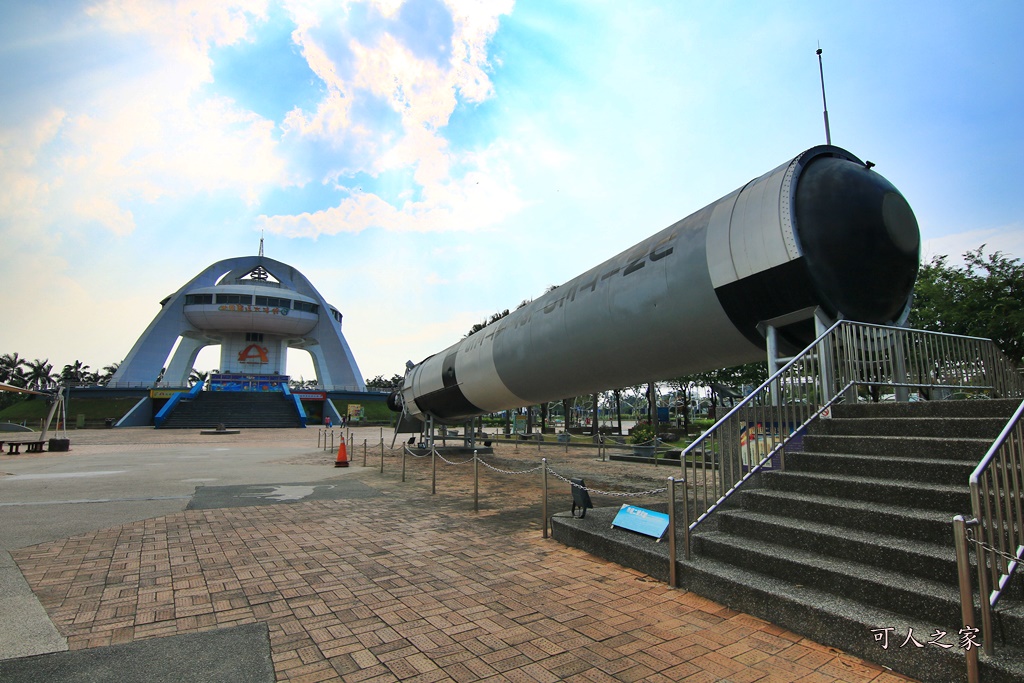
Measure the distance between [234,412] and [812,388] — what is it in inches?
2328

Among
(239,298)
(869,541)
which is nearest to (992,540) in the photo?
(869,541)

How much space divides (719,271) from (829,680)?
4.41m

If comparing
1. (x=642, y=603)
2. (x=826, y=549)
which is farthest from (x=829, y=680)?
(x=642, y=603)

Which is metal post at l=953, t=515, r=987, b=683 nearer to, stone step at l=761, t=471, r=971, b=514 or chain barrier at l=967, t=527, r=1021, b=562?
chain barrier at l=967, t=527, r=1021, b=562

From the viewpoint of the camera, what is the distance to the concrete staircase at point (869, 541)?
3023 millimetres

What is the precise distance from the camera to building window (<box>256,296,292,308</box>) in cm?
6981

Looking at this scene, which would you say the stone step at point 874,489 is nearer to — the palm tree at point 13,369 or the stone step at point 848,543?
the stone step at point 848,543

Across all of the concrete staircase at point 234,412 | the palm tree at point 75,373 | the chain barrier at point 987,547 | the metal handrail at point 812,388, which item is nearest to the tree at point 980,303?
the metal handrail at point 812,388

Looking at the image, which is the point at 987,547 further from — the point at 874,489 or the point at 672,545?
the point at 672,545

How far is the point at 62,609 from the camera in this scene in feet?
13.9

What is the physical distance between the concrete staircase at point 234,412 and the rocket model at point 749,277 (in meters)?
49.1

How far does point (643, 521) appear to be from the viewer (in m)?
5.59

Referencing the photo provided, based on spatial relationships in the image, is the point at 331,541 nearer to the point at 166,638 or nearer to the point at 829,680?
the point at 166,638

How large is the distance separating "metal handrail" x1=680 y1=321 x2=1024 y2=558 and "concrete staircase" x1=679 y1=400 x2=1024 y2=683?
194 millimetres
